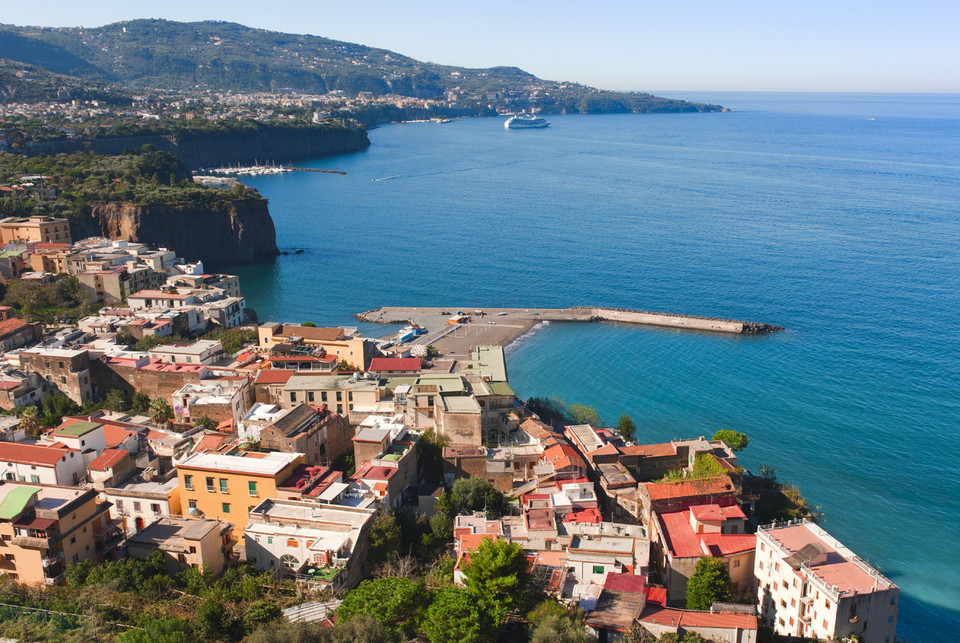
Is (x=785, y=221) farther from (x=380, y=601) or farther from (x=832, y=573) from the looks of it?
(x=380, y=601)

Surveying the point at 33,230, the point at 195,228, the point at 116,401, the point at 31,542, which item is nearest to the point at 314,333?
the point at 116,401

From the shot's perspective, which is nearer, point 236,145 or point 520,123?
point 236,145

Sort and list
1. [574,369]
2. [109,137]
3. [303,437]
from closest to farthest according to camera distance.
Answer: [303,437] → [574,369] → [109,137]

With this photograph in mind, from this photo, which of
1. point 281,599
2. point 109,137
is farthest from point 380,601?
point 109,137

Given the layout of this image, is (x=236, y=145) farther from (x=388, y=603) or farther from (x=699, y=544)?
(x=388, y=603)

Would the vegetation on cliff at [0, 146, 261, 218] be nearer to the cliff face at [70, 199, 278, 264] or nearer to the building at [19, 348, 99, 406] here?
the cliff face at [70, 199, 278, 264]

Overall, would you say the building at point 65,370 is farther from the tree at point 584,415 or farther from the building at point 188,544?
the tree at point 584,415
